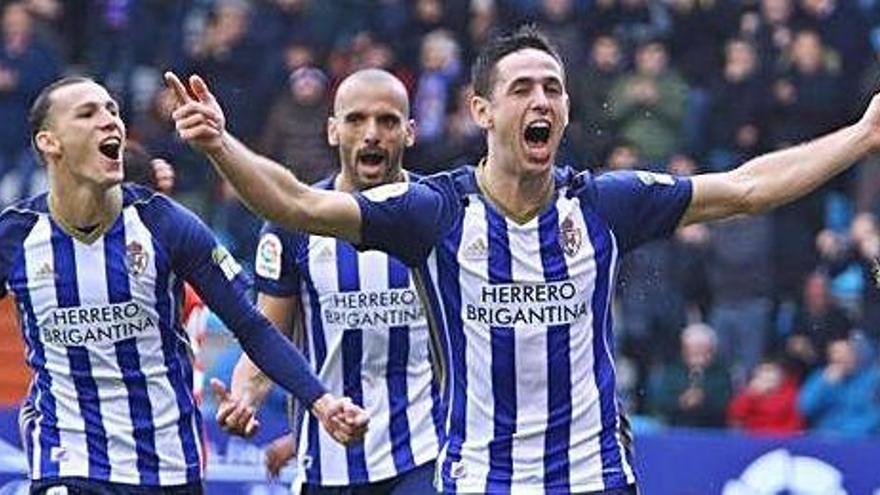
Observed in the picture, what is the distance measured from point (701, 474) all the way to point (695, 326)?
9.01 feet

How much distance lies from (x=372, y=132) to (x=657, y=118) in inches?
275

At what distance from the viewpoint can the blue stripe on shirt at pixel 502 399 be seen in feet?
27.0

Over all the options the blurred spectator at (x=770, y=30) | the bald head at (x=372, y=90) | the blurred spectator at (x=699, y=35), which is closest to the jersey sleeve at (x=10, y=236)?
the bald head at (x=372, y=90)

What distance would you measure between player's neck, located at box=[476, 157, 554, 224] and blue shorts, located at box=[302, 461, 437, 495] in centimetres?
191

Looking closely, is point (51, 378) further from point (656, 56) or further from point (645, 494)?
point (656, 56)

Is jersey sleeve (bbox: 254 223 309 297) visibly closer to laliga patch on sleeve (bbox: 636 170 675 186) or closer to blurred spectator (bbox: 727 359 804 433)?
laliga patch on sleeve (bbox: 636 170 675 186)

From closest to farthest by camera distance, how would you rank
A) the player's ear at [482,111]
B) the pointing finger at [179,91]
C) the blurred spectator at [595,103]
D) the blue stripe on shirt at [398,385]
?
the pointing finger at [179,91]
the player's ear at [482,111]
the blue stripe on shirt at [398,385]
the blurred spectator at [595,103]

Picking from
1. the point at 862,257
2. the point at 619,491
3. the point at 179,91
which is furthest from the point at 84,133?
the point at 862,257

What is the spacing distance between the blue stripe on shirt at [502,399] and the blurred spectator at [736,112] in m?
8.78

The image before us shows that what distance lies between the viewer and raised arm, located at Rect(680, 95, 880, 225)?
323 inches

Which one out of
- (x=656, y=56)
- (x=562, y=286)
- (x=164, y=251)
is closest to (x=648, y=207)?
(x=562, y=286)

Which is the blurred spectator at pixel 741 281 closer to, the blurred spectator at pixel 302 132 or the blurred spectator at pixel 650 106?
the blurred spectator at pixel 650 106

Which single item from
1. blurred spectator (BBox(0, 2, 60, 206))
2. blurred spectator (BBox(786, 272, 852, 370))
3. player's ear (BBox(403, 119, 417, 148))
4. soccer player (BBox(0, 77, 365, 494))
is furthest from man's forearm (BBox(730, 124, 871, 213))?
blurred spectator (BBox(0, 2, 60, 206))

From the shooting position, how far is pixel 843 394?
15.1 meters
